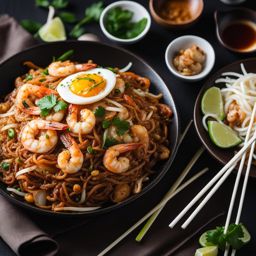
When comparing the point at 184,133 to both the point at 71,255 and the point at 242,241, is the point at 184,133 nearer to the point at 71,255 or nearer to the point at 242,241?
the point at 242,241

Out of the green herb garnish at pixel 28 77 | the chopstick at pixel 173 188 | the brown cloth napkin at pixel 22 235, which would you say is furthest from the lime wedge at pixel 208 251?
the green herb garnish at pixel 28 77

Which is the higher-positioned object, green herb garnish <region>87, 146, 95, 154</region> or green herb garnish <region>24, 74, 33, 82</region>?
green herb garnish <region>24, 74, 33, 82</region>

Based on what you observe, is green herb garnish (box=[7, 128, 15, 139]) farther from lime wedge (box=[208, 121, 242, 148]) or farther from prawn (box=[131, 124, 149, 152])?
lime wedge (box=[208, 121, 242, 148])

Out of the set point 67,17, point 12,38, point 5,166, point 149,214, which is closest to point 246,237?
point 149,214

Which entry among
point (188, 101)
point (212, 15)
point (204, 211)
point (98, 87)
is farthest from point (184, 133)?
point (212, 15)

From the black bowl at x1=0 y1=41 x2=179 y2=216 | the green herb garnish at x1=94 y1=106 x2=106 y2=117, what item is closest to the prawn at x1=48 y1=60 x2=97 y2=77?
the black bowl at x1=0 y1=41 x2=179 y2=216

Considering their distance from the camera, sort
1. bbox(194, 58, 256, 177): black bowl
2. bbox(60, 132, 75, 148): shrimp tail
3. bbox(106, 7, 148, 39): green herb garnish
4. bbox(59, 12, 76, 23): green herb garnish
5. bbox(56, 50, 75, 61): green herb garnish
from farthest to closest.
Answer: bbox(59, 12, 76, 23): green herb garnish < bbox(106, 7, 148, 39): green herb garnish < bbox(56, 50, 75, 61): green herb garnish < bbox(194, 58, 256, 177): black bowl < bbox(60, 132, 75, 148): shrimp tail
